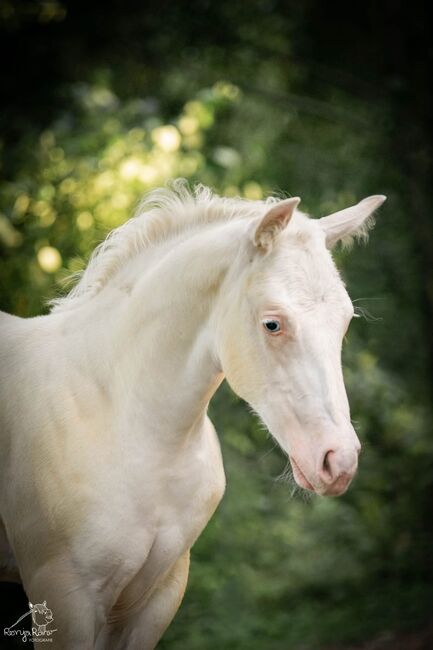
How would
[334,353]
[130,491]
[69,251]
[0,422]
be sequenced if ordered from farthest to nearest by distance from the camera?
1. [69,251]
2. [0,422]
3. [130,491]
4. [334,353]

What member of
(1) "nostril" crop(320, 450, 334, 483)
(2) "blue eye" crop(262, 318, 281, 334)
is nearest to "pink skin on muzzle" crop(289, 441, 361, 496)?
(1) "nostril" crop(320, 450, 334, 483)

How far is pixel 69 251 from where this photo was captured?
4.02 metres

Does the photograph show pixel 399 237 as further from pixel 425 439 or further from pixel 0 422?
pixel 0 422

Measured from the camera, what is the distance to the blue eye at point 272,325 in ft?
6.31

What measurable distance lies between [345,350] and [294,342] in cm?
329

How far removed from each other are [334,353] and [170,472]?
2.10ft

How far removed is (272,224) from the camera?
1.99m

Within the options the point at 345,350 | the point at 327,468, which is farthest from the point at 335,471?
the point at 345,350

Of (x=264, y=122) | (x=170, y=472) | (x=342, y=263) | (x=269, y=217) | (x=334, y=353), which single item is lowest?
(x=342, y=263)

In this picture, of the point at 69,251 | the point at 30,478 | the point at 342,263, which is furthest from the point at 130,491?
the point at 342,263

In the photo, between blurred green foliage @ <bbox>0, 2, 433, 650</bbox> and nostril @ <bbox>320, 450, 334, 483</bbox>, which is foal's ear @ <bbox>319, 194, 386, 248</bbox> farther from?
blurred green foliage @ <bbox>0, 2, 433, 650</bbox>

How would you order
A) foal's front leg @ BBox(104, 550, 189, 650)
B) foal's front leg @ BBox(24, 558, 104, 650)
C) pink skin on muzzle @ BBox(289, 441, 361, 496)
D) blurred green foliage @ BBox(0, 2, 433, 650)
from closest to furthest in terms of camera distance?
pink skin on muzzle @ BBox(289, 441, 361, 496), foal's front leg @ BBox(24, 558, 104, 650), foal's front leg @ BBox(104, 550, 189, 650), blurred green foliage @ BBox(0, 2, 433, 650)

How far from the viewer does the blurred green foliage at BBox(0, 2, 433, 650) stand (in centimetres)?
444

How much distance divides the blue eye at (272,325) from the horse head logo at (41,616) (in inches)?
38.5
